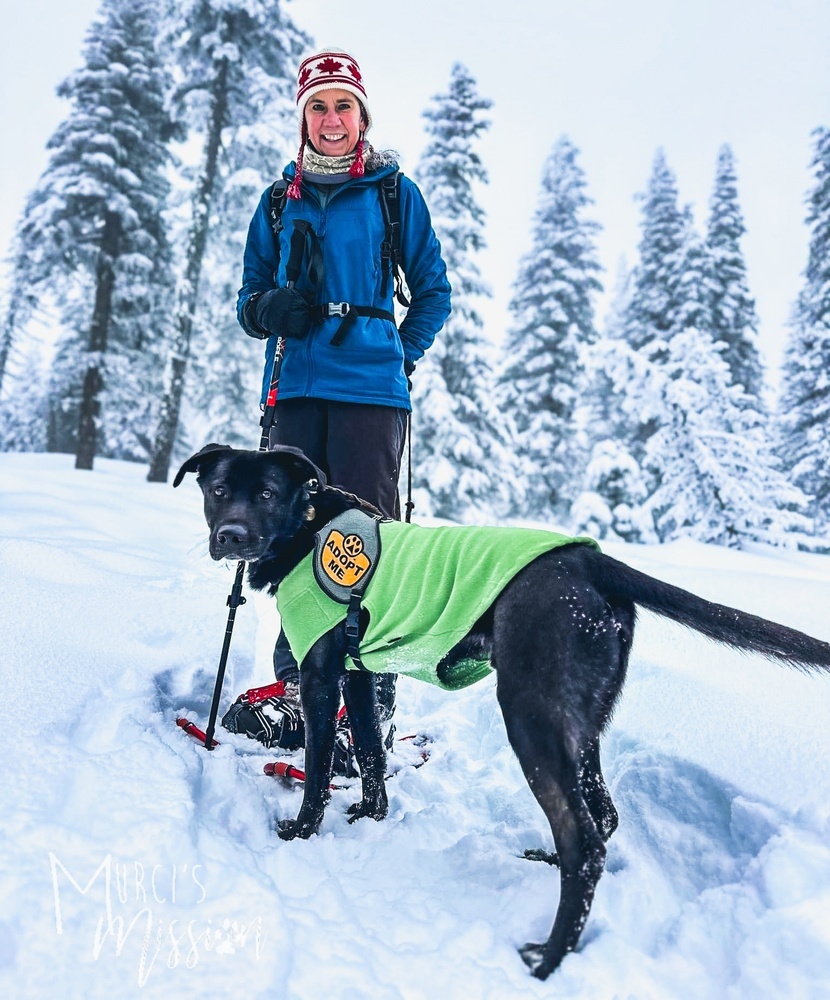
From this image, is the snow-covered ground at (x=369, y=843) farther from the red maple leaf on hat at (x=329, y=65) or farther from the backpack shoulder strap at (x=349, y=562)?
the red maple leaf on hat at (x=329, y=65)

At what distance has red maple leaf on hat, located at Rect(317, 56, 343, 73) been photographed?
322cm

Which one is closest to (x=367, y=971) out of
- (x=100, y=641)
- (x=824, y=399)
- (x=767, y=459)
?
(x=100, y=641)

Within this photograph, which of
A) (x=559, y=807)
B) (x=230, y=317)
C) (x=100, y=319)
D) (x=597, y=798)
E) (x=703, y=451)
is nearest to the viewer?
(x=559, y=807)

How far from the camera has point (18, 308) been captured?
20.5 meters

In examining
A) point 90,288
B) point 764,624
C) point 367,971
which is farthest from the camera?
point 90,288

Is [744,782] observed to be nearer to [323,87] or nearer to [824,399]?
[323,87]

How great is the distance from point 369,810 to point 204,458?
5.61 feet

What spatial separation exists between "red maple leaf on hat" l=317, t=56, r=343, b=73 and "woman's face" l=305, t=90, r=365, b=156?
11 centimetres

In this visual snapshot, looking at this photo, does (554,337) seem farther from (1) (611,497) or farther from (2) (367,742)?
(2) (367,742)

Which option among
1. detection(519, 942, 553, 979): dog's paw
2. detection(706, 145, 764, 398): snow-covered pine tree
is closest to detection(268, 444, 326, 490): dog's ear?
detection(519, 942, 553, 979): dog's paw

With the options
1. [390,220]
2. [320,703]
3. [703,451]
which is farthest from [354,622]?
[703,451]

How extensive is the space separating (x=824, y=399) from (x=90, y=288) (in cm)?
2143

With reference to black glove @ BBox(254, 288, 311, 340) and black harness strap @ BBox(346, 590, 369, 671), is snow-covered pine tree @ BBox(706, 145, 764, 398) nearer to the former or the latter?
black glove @ BBox(254, 288, 311, 340)

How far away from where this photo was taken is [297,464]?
2803mm
